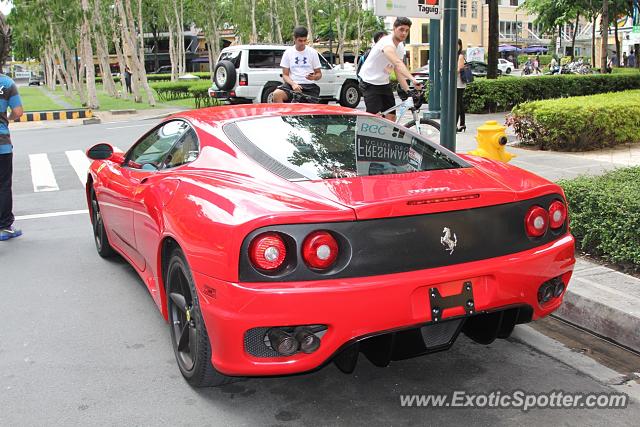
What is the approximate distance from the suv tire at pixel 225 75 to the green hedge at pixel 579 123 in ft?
31.6

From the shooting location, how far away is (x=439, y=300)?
2.96 meters

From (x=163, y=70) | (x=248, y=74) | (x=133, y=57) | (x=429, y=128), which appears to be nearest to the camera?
(x=429, y=128)

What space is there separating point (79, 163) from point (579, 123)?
8.31m

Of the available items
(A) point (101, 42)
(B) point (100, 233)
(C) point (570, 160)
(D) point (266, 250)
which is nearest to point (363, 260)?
(D) point (266, 250)

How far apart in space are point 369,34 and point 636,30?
44344 millimetres

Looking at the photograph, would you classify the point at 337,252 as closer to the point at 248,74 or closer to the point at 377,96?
the point at 377,96

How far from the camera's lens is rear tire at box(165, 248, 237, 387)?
3.20 meters

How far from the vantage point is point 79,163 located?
11977 millimetres

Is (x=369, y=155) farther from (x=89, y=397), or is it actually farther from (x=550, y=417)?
(x=89, y=397)

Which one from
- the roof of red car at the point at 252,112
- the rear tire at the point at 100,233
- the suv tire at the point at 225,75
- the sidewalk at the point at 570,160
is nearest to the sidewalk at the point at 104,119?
the suv tire at the point at 225,75

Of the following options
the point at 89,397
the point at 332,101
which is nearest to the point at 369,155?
the point at 89,397

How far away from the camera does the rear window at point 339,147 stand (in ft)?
11.8

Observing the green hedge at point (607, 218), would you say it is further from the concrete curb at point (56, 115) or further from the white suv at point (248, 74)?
the concrete curb at point (56, 115)

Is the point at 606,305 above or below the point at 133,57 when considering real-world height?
below
